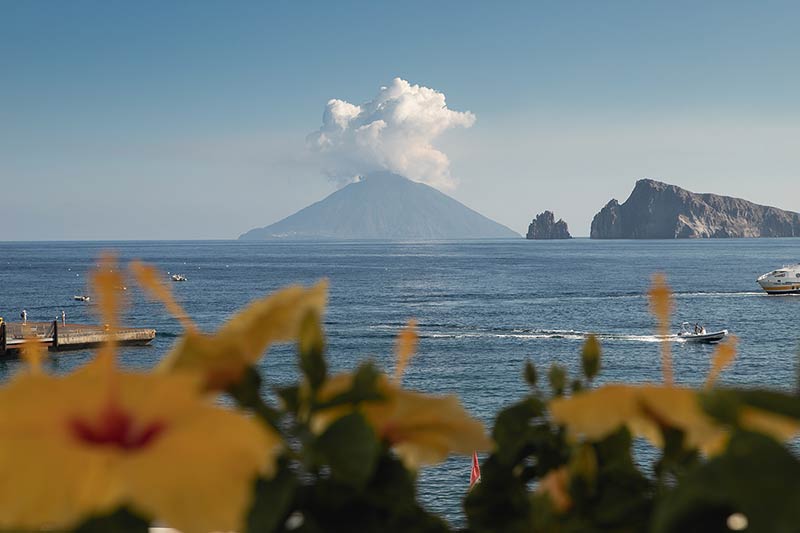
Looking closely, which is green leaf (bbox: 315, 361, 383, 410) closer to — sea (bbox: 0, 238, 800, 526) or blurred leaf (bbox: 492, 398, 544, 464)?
blurred leaf (bbox: 492, 398, 544, 464)

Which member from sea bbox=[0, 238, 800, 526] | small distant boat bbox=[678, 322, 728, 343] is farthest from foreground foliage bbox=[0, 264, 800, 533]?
small distant boat bbox=[678, 322, 728, 343]

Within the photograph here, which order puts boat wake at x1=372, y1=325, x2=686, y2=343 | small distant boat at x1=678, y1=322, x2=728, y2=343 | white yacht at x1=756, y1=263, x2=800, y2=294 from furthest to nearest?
white yacht at x1=756, y1=263, x2=800, y2=294, boat wake at x1=372, y1=325, x2=686, y2=343, small distant boat at x1=678, y1=322, x2=728, y2=343

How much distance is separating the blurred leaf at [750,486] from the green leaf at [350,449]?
0.25m

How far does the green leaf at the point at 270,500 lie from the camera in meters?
0.65

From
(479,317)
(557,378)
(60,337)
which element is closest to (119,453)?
(557,378)

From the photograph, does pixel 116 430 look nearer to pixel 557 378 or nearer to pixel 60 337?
pixel 557 378

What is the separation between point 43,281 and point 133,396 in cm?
9409

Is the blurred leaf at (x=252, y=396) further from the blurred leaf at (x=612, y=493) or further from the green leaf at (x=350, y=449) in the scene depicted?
the blurred leaf at (x=612, y=493)

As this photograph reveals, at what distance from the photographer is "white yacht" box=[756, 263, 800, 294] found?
222 feet

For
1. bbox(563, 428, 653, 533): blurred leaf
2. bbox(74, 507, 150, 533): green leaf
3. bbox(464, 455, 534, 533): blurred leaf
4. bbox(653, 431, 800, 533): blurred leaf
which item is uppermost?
bbox(653, 431, 800, 533): blurred leaf

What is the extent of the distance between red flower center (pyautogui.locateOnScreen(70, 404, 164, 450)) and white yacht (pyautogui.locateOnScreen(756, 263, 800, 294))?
74.9 meters

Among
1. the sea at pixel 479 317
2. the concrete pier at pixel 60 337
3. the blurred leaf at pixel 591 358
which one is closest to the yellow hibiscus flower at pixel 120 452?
the blurred leaf at pixel 591 358

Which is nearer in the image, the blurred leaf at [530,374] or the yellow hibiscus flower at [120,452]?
the yellow hibiscus flower at [120,452]

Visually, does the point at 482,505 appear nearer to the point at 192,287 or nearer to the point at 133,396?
the point at 133,396
